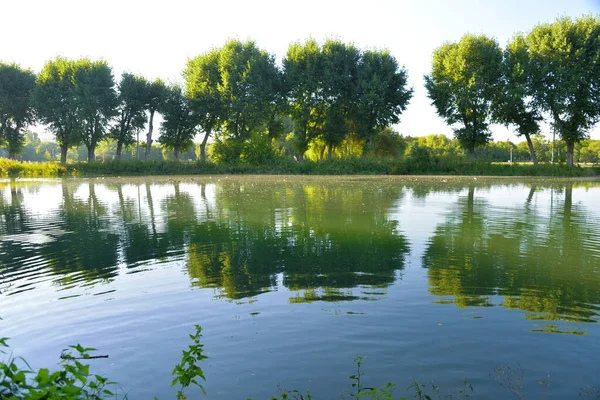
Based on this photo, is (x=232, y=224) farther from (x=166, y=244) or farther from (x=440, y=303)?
(x=440, y=303)

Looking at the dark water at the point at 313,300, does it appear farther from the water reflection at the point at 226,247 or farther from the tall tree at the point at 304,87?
the tall tree at the point at 304,87

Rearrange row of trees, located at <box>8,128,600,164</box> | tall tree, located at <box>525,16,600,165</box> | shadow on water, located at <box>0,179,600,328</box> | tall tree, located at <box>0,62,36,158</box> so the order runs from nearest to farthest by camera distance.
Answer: shadow on water, located at <box>0,179,600,328</box> < tall tree, located at <box>525,16,600,165</box> < row of trees, located at <box>8,128,600,164</box> < tall tree, located at <box>0,62,36,158</box>

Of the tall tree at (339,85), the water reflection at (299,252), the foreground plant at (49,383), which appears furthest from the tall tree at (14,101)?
the foreground plant at (49,383)

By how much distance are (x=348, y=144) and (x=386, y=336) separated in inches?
2576

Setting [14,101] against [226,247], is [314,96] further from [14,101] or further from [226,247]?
[226,247]

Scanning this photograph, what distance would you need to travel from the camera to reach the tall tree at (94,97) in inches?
2515

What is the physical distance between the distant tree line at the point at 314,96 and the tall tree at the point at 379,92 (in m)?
0.15

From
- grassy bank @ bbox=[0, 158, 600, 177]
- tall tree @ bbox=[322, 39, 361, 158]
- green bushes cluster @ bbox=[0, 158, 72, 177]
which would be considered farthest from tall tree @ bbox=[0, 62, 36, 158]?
tall tree @ bbox=[322, 39, 361, 158]

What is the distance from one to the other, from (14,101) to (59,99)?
10433 mm

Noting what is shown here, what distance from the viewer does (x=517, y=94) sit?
5444cm

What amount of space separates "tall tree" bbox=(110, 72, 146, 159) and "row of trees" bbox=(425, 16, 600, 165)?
4021 cm

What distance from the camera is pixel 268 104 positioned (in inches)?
2603

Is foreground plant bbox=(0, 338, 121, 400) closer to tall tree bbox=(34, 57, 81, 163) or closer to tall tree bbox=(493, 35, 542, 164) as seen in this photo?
tall tree bbox=(493, 35, 542, 164)

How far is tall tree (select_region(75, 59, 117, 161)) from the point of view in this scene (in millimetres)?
63875
